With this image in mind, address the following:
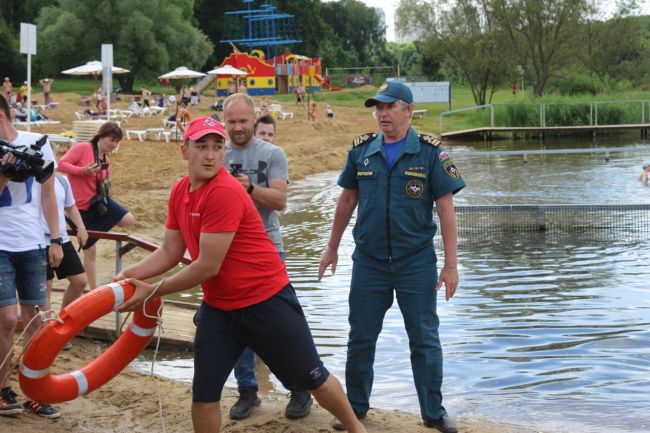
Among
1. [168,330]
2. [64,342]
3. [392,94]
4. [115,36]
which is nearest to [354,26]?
[115,36]

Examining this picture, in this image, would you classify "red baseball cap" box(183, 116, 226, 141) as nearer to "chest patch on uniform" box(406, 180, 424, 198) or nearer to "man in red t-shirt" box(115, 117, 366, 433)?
"man in red t-shirt" box(115, 117, 366, 433)

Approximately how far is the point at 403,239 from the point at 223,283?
1326mm

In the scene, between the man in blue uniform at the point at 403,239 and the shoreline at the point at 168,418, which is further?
the shoreline at the point at 168,418

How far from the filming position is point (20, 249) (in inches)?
217

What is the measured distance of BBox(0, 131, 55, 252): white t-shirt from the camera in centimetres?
548

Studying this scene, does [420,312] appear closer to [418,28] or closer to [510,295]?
[510,295]

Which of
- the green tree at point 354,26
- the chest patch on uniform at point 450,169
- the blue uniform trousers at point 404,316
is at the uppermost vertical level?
the green tree at point 354,26

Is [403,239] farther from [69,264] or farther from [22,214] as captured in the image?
[69,264]

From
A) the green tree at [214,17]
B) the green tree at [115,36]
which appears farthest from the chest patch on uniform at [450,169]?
the green tree at [214,17]

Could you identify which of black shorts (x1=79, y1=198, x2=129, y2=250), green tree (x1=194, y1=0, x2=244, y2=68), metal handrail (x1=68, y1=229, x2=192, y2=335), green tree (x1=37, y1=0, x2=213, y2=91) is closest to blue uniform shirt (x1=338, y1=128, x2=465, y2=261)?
metal handrail (x1=68, y1=229, x2=192, y2=335)

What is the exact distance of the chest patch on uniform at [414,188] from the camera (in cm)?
544

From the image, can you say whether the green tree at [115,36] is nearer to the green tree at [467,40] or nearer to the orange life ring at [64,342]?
the green tree at [467,40]

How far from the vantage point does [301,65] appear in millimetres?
56969

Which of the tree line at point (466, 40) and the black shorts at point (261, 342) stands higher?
the tree line at point (466, 40)
